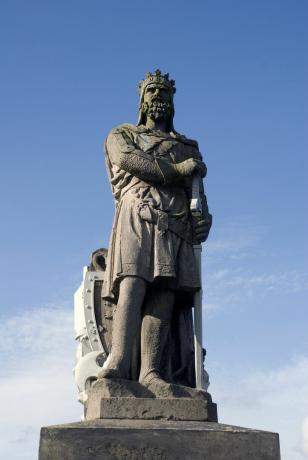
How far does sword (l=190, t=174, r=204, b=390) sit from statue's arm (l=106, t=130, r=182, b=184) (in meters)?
0.26

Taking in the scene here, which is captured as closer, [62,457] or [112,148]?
[62,457]

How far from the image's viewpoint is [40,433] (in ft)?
21.4

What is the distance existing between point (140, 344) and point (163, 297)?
0.58m

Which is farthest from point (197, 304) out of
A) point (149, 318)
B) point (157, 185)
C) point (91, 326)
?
point (91, 326)

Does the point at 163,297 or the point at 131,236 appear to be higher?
the point at 131,236

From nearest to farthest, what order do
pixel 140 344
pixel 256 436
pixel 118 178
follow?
pixel 256 436, pixel 140 344, pixel 118 178

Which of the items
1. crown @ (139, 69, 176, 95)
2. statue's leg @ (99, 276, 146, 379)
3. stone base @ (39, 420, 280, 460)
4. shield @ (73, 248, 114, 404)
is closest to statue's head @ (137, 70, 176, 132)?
crown @ (139, 69, 176, 95)

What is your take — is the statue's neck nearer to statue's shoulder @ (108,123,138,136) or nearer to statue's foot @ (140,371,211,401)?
statue's shoulder @ (108,123,138,136)

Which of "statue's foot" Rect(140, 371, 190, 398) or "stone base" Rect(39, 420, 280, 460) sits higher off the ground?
"statue's foot" Rect(140, 371, 190, 398)

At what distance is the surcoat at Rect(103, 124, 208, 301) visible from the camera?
7.77 metres

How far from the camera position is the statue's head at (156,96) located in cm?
872

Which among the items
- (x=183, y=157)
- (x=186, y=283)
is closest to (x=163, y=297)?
(x=186, y=283)

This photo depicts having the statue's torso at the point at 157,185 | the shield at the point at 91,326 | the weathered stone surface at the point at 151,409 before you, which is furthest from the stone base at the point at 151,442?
the statue's torso at the point at 157,185

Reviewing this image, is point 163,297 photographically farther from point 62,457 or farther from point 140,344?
point 62,457
